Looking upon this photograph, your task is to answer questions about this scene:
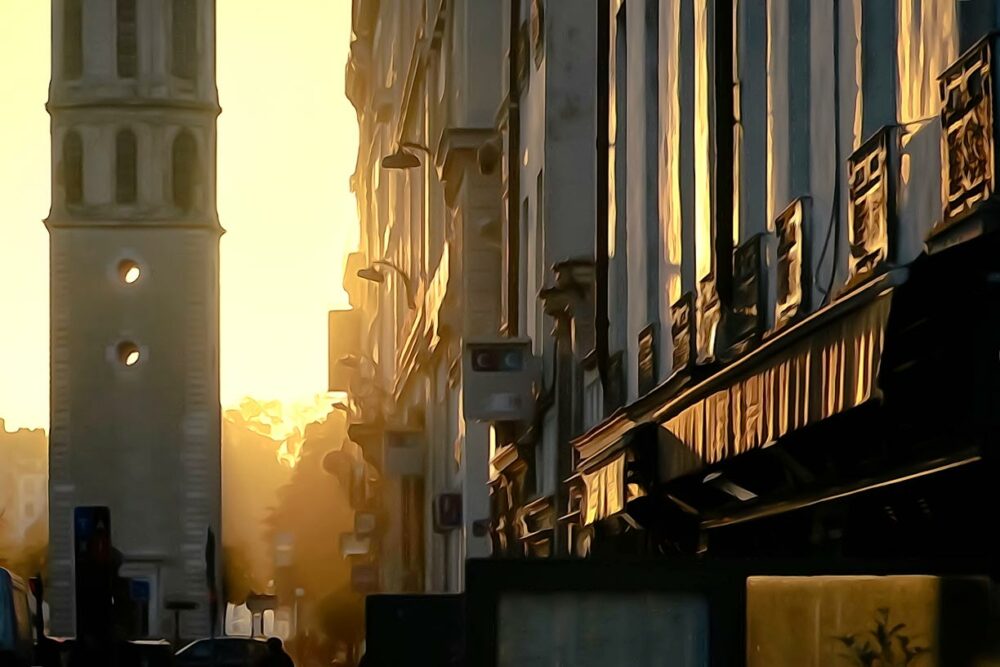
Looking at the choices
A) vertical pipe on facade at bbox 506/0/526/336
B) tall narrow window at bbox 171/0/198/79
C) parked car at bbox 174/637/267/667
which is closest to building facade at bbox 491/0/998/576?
vertical pipe on facade at bbox 506/0/526/336

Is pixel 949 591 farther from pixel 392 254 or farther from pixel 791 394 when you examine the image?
pixel 392 254

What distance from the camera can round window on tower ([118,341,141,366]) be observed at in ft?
254

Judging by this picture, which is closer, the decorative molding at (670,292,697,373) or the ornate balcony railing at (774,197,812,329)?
the ornate balcony railing at (774,197,812,329)

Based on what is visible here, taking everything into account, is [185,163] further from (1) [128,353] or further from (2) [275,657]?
(2) [275,657]

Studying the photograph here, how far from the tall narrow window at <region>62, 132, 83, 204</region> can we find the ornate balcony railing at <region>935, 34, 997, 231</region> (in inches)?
2745

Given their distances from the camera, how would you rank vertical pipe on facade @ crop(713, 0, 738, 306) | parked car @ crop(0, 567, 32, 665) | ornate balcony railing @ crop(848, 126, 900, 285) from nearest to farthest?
ornate balcony railing @ crop(848, 126, 900, 285)
vertical pipe on facade @ crop(713, 0, 738, 306)
parked car @ crop(0, 567, 32, 665)

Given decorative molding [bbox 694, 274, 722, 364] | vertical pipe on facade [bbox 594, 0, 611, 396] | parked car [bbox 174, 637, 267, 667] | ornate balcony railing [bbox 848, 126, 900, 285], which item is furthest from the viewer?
parked car [bbox 174, 637, 267, 667]

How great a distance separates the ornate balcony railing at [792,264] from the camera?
45.2 ft

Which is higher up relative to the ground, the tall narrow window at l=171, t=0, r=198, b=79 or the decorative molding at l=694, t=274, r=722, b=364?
the tall narrow window at l=171, t=0, r=198, b=79

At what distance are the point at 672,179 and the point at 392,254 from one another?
1481 inches

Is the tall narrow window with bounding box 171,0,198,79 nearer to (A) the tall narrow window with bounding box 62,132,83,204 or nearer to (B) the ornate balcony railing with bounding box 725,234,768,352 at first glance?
(A) the tall narrow window with bounding box 62,132,83,204

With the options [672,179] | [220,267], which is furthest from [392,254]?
[672,179]

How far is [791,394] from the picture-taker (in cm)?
1177

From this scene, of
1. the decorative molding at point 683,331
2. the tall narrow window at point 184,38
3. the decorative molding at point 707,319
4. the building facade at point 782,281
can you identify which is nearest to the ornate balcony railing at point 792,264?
the building facade at point 782,281
